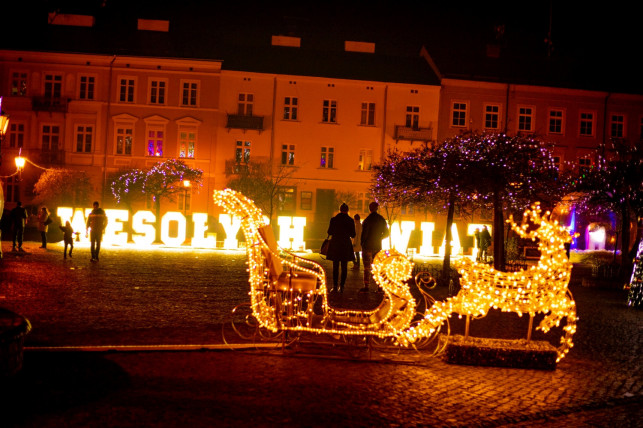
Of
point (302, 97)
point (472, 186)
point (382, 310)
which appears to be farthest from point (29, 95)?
point (382, 310)

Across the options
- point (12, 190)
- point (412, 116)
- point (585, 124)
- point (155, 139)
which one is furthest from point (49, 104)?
point (585, 124)

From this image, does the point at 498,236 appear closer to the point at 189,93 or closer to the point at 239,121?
the point at 239,121

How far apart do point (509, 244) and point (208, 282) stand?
15.4 meters

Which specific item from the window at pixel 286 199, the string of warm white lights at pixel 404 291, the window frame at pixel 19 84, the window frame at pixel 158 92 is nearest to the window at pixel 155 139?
the window frame at pixel 158 92

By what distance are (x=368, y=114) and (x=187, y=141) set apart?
12160mm

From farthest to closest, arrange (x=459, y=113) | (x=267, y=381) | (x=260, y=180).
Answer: (x=459, y=113), (x=260, y=180), (x=267, y=381)

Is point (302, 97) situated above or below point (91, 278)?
above

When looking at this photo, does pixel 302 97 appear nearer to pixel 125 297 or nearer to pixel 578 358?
pixel 125 297

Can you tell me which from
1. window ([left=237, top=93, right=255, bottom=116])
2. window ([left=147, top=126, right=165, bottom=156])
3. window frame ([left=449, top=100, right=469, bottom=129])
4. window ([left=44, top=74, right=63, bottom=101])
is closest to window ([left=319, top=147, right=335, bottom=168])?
window ([left=237, top=93, right=255, bottom=116])

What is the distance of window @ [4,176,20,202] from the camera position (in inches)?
1713

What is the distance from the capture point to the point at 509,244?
2788cm

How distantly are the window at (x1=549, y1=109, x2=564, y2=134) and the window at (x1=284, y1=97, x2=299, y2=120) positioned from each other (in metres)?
17.6

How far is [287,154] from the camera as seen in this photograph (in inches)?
1783

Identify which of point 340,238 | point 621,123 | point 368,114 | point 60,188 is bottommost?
point 340,238
